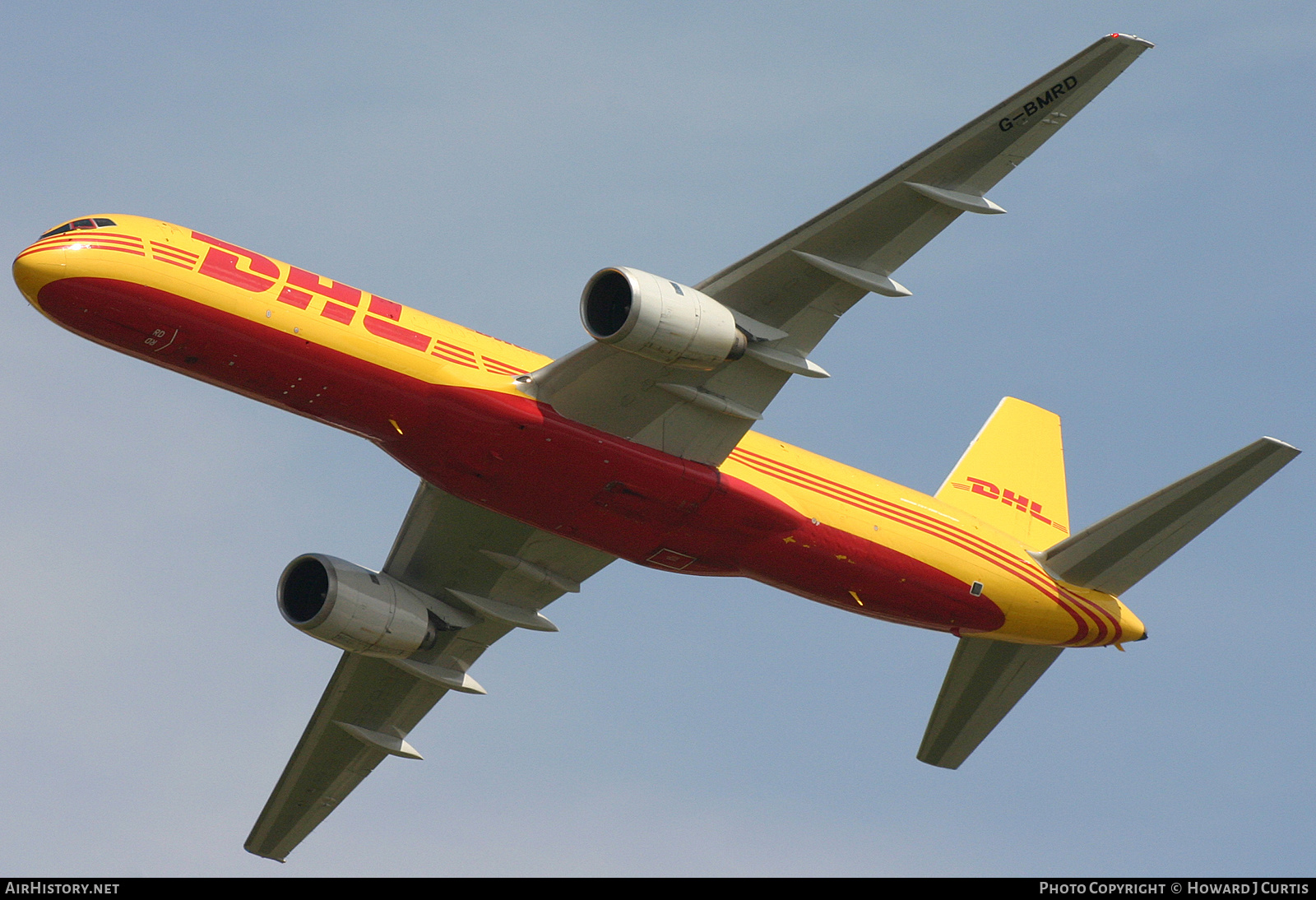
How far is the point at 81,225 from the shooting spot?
32469mm

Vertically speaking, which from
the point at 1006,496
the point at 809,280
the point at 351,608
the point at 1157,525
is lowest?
the point at 351,608

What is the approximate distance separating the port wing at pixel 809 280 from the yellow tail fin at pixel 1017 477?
Result: 30.9ft

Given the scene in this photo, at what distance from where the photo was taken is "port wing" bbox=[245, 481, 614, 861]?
40125mm

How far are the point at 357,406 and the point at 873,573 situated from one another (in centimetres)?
1259

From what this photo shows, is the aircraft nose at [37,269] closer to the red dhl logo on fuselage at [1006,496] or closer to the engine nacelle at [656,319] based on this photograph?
the engine nacelle at [656,319]

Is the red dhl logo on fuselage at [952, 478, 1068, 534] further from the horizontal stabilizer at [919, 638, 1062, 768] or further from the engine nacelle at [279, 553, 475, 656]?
the engine nacelle at [279, 553, 475, 656]

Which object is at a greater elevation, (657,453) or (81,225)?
(81,225)

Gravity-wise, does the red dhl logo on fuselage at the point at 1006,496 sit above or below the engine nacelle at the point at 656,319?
above

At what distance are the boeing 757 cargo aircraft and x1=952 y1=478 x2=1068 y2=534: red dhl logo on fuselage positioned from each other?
0.23 feet

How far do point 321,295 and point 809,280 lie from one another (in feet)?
33.6

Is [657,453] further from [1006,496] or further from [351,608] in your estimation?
[1006,496]

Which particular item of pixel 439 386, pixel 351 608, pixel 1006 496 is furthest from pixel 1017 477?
pixel 351 608

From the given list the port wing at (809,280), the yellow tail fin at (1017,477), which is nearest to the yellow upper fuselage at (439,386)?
the port wing at (809,280)

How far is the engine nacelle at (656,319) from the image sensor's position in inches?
1248
